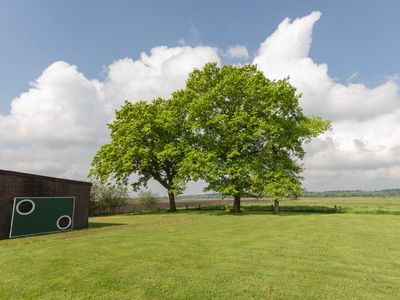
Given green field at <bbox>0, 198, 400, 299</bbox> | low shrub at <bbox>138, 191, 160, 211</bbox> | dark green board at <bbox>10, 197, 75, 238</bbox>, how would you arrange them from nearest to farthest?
green field at <bbox>0, 198, 400, 299</bbox> → dark green board at <bbox>10, 197, 75, 238</bbox> → low shrub at <bbox>138, 191, 160, 211</bbox>

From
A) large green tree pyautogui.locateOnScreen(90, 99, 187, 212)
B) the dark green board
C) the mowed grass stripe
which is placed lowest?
the mowed grass stripe

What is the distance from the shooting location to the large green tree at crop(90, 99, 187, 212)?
149ft

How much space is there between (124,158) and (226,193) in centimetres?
1605

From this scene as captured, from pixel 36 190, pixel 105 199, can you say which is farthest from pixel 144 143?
pixel 36 190

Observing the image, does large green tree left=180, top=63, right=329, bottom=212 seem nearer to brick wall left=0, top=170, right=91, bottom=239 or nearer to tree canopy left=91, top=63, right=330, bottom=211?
tree canopy left=91, top=63, right=330, bottom=211

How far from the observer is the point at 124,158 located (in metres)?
45.8

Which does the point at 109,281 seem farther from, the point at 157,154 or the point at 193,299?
the point at 157,154

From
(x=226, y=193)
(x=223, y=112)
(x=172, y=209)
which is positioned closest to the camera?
(x=226, y=193)

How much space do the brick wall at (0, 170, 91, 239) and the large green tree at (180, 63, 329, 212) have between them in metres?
14.3

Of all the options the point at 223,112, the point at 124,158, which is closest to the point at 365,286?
the point at 223,112

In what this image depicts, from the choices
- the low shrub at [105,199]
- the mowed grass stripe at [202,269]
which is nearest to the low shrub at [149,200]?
the low shrub at [105,199]

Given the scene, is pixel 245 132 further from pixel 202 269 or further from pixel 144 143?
pixel 202 269

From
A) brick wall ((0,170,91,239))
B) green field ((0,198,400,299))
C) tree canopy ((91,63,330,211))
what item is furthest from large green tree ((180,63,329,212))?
green field ((0,198,400,299))

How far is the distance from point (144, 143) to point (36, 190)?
2452 cm
